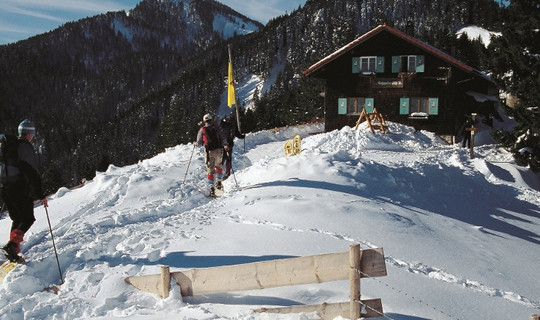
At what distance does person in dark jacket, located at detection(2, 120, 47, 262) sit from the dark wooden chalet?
72.0 feet

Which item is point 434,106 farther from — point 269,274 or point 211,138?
point 269,274

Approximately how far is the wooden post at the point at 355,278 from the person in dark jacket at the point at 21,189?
16.0 ft

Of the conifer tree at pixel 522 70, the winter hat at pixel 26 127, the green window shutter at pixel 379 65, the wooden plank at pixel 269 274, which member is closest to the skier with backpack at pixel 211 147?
the winter hat at pixel 26 127

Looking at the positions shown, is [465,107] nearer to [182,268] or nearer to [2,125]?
[182,268]

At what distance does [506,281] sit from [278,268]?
4.30 m

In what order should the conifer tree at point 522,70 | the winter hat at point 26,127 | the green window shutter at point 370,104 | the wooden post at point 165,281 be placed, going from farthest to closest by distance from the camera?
the green window shutter at point 370,104 < the conifer tree at point 522,70 < the winter hat at point 26,127 < the wooden post at point 165,281

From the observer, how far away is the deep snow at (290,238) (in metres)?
5.15

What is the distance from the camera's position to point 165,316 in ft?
15.5

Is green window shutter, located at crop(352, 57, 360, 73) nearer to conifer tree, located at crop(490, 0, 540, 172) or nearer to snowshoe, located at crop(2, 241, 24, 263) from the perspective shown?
conifer tree, located at crop(490, 0, 540, 172)

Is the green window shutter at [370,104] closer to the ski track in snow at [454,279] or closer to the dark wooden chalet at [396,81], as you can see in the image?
the dark wooden chalet at [396,81]

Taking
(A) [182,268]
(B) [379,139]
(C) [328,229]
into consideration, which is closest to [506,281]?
(C) [328,229]

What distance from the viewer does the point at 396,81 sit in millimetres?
26531

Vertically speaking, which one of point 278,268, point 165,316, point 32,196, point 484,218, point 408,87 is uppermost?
point 408,87

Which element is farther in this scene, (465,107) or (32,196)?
(465,107)
